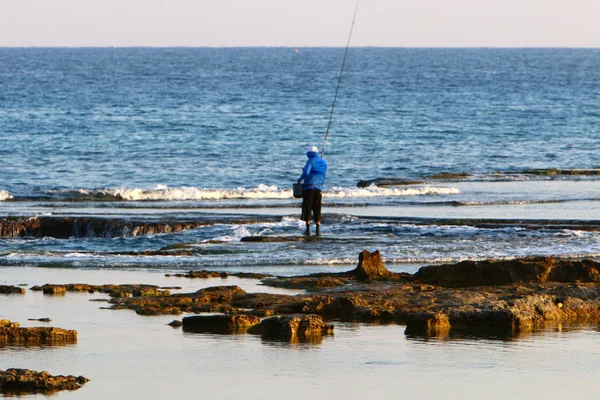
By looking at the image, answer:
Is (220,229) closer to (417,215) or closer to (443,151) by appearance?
(417,215)

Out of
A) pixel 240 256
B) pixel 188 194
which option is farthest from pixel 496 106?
pixel 240 256

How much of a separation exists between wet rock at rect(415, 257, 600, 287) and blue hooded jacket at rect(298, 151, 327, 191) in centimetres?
557

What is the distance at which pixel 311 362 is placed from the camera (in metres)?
9.07

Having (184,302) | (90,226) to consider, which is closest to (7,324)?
(184,302)

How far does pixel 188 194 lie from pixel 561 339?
20273 mm

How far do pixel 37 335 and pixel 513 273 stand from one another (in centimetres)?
552

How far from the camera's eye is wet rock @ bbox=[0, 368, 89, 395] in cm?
803

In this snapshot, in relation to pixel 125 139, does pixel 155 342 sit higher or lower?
lower

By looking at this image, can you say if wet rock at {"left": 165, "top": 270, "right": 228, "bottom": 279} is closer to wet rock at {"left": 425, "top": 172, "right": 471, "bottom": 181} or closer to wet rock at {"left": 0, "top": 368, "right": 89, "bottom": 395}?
wet rock at {"left": 0, "top": 368, "right": 89, "bottom": 395}

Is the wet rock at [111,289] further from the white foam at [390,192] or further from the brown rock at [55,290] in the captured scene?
the white foam at [390,192]

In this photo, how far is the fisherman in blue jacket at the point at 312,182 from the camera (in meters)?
18.5

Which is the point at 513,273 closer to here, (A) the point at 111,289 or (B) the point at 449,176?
(A) the point at 111,289

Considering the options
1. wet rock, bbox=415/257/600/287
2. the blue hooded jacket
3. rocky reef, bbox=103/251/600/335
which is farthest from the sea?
wet rock, bbox=415/257/600/287

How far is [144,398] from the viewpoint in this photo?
7863mm
